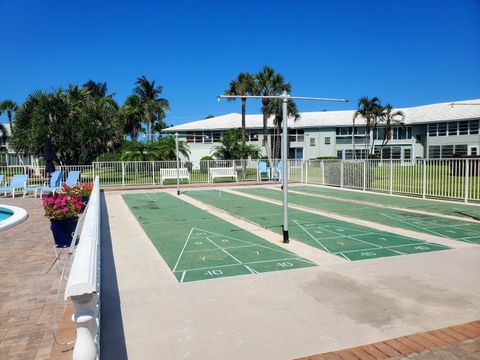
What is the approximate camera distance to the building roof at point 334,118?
45281mm

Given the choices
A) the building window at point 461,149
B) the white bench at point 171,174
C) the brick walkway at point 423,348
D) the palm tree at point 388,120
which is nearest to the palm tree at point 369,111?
the palm tree at point 388,120

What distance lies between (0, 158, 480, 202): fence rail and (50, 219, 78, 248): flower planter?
13.3 meters

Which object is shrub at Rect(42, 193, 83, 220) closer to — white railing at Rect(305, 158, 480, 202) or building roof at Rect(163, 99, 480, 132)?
white railing at Rect(305, 158, 480, 202)

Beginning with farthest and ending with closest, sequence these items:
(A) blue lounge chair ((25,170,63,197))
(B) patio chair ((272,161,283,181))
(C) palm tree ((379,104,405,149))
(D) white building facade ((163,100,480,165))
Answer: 1. (C) palm tree ((379,104,405,149))
2. (D) white building facade ((163,100,480,165))
3. (B) patio chair ((272,161,283,181))
4. (A) blue lounge chair ((25,170,63,197))

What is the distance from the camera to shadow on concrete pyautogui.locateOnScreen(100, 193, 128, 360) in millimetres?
3953

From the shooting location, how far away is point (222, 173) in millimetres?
27609

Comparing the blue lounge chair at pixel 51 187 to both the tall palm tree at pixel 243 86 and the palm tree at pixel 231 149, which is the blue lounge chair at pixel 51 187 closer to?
the palm tree at pixel 231 149

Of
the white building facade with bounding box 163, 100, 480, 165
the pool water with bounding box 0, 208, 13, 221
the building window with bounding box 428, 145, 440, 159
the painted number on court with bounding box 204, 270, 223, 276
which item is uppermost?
the white building facade with bounding box 163, 100, 480, 165

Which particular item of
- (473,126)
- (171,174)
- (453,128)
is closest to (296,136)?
(453,128)

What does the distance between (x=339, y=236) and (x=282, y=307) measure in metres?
4.91

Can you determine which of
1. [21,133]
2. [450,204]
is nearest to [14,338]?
[450,204]

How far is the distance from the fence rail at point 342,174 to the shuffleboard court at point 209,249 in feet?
32.1

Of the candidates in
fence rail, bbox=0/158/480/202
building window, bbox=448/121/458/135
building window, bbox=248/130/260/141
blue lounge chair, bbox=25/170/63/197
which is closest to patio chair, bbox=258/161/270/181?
fence rail, bbox=0/158/480/202

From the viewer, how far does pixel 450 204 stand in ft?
49.2
